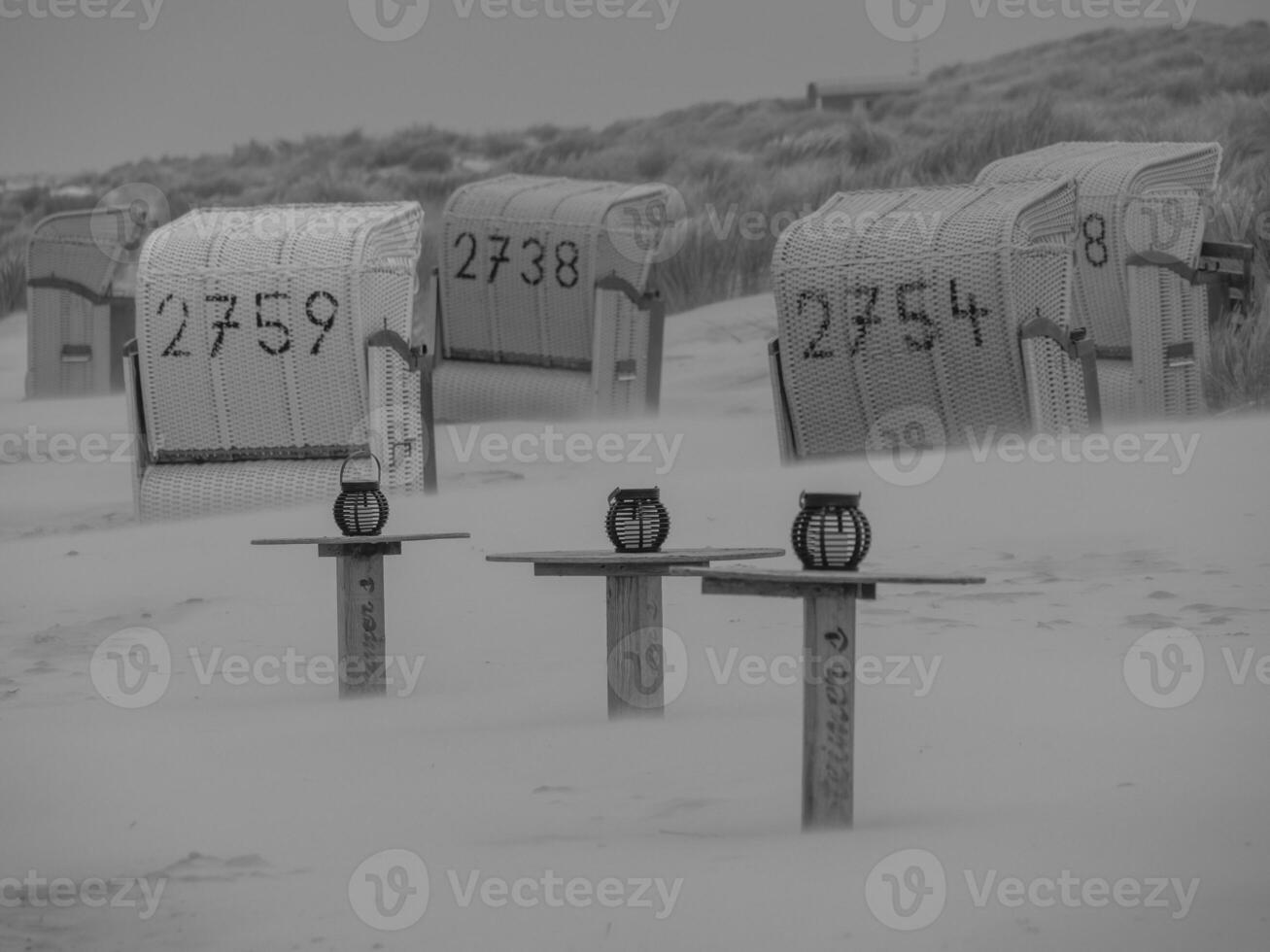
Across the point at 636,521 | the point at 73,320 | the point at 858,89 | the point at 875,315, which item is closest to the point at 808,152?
the point at 858,89

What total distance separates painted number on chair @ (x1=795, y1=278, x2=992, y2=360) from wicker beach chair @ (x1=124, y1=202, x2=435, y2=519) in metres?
2.00

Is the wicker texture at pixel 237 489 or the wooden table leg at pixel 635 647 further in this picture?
the wicker texture at pixel 237 489

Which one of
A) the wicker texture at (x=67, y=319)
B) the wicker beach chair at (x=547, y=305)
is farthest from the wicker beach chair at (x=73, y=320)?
the wicker beach chair at (x=547, y=305)

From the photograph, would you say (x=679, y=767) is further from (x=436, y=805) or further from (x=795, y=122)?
(x=795, y=122)

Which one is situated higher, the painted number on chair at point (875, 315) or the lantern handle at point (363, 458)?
the painted number on chair at point (875, 315)

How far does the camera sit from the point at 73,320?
1817 centimetres

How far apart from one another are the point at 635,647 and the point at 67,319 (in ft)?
44.3

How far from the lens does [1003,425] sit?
9.83 m

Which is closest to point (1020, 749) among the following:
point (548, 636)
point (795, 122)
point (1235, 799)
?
point (1235, 799)

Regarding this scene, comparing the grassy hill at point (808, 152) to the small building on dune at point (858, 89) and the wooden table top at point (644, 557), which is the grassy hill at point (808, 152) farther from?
the wooden table top at point (644, 557)

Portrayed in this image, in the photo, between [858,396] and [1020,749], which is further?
[858,396]

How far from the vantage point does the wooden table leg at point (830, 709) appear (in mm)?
4375

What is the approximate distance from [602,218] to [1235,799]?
31.4 feet

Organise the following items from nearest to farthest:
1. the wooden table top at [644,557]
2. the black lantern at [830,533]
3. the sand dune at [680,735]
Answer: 1. the sand dune at [680,735]
2. the black lantern at [830,533]
3. the wooden table top at [644,557]
